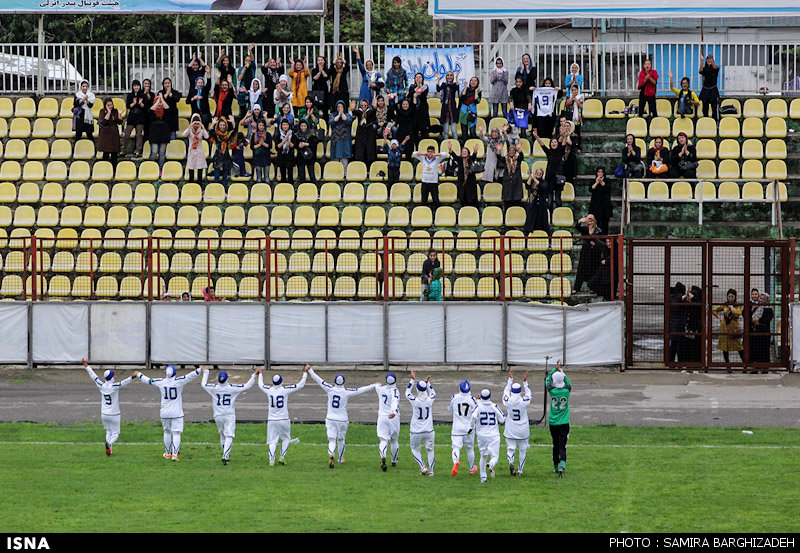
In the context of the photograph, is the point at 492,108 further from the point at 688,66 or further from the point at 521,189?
the point at 688,66

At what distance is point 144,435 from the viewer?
22656mm

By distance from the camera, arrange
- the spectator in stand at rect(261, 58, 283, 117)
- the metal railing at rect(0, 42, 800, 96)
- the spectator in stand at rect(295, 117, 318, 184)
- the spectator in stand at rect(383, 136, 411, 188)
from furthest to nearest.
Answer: the metal railing at rect(0, 42, 800, 96) < the spectator in stand at rect(261, 58, 283, 117) < the spectator in stand at rect(295, 117, 318, 184) < the spectator in stand at rect(383, 136, 411, 188)

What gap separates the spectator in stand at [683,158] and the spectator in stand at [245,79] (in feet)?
38.4

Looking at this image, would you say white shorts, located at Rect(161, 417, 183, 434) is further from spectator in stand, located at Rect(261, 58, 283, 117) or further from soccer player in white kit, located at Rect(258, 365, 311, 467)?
spectator in stand, located at Rect(261, 58, 283, 117)

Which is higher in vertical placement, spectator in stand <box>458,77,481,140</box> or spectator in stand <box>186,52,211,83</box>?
spectator in stand <box>186,52,211,83</box>

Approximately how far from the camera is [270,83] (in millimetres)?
34719

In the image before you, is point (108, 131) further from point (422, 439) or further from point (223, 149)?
point (422, 439)

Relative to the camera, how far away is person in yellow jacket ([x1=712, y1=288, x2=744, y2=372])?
28203 millimetres

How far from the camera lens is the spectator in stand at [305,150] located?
3322 cm

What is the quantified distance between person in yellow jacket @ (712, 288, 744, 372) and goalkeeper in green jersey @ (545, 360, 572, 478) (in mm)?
10012

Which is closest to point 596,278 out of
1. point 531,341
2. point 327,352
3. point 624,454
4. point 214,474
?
point 531,341

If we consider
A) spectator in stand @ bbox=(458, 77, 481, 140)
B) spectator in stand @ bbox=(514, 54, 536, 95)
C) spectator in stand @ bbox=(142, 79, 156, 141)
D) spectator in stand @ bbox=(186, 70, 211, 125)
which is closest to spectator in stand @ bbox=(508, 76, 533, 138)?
spectator in stand @ bbox=(514, 54, 536, 95)

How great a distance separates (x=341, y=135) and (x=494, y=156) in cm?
426

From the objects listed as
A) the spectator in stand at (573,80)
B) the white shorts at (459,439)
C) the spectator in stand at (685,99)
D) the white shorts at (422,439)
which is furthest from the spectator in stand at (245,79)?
the white shorts at (459,439)
